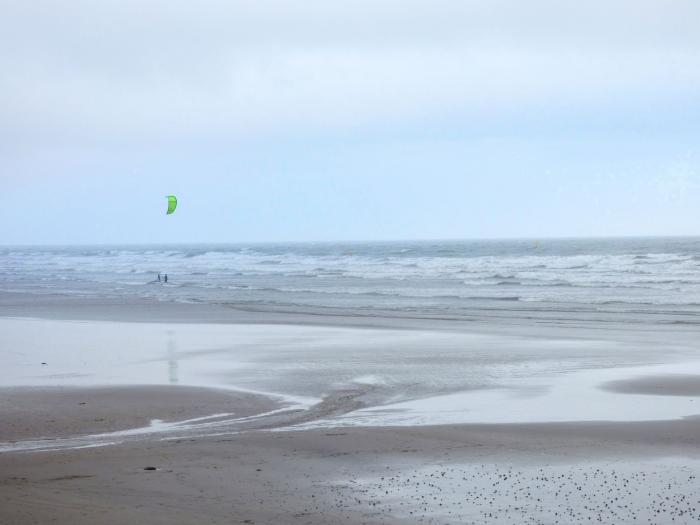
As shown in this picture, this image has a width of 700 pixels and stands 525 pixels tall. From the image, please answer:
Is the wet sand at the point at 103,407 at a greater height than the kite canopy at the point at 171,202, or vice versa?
the kite canopy at the point at 171,202

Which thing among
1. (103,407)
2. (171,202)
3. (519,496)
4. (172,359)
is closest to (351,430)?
(519,496)

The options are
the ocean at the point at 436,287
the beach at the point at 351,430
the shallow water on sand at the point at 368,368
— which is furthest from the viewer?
the ocean at the point at 436,287

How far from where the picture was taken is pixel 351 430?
9883 mm

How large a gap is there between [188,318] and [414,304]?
887 cm

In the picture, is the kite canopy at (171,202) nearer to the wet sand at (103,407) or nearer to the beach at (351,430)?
the beach at (351,430)

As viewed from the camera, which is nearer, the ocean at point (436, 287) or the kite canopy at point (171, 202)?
the ocean at point (436, 287)

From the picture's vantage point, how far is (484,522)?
6457 millimetres

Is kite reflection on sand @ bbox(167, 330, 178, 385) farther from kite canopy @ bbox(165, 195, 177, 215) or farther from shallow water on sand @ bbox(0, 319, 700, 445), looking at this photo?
kite canopy @ bbox(165, 195, 177, 215)

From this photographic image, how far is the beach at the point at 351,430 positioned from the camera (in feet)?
22.6

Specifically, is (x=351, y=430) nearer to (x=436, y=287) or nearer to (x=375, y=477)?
(x=375, y=477)

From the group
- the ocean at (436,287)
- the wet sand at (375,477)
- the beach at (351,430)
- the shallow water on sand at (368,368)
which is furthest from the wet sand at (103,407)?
the ocean at (436,287)

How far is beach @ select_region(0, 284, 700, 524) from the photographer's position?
22.6ft

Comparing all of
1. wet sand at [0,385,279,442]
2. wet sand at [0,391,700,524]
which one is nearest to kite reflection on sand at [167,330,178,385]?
wet sand at [0,385,279,442]

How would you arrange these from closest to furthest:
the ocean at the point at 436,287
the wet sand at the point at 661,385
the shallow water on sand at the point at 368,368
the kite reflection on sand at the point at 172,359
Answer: the shallow water on sand at the point at 368,368 → the wet sand at the point at 661,385 → the kite reflection on sand at the point at 172,359 → the ocean at the point at 436,287
